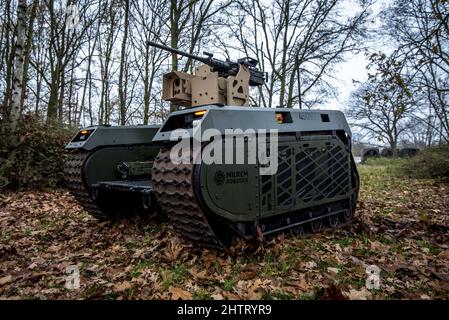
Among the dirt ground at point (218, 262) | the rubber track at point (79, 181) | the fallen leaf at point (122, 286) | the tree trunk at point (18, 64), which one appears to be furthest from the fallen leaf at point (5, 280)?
the tree trunk at point (18, 64)

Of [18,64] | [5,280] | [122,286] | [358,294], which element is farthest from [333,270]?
[18,64]

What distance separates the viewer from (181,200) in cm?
359

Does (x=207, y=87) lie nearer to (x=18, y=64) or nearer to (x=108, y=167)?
(x=108, y=167)

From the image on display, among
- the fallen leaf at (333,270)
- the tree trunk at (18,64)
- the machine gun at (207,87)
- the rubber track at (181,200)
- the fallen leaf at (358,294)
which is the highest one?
the tree trunk at (18,64)

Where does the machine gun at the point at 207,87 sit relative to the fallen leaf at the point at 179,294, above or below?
above

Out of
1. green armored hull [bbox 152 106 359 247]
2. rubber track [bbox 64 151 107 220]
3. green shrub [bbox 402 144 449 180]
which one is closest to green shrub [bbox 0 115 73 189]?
rubber track [bbox 64 151 107 220]

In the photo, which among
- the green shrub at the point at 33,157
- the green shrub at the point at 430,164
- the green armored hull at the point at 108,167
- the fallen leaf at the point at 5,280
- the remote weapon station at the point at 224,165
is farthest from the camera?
the green shrub at the point at 430,164

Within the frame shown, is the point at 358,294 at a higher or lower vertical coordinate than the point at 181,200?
lower

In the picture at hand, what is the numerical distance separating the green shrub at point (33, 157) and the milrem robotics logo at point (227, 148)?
748 cm

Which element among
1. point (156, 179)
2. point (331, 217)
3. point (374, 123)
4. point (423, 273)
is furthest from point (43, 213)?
point (374, 123)

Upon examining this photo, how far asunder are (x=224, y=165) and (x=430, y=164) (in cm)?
1249

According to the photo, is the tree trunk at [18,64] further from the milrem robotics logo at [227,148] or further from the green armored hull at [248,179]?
the milrem robotics logo at [227,148]

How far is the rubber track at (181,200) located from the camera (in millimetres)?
3473

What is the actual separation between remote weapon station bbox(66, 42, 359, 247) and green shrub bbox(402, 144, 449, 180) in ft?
30.6
